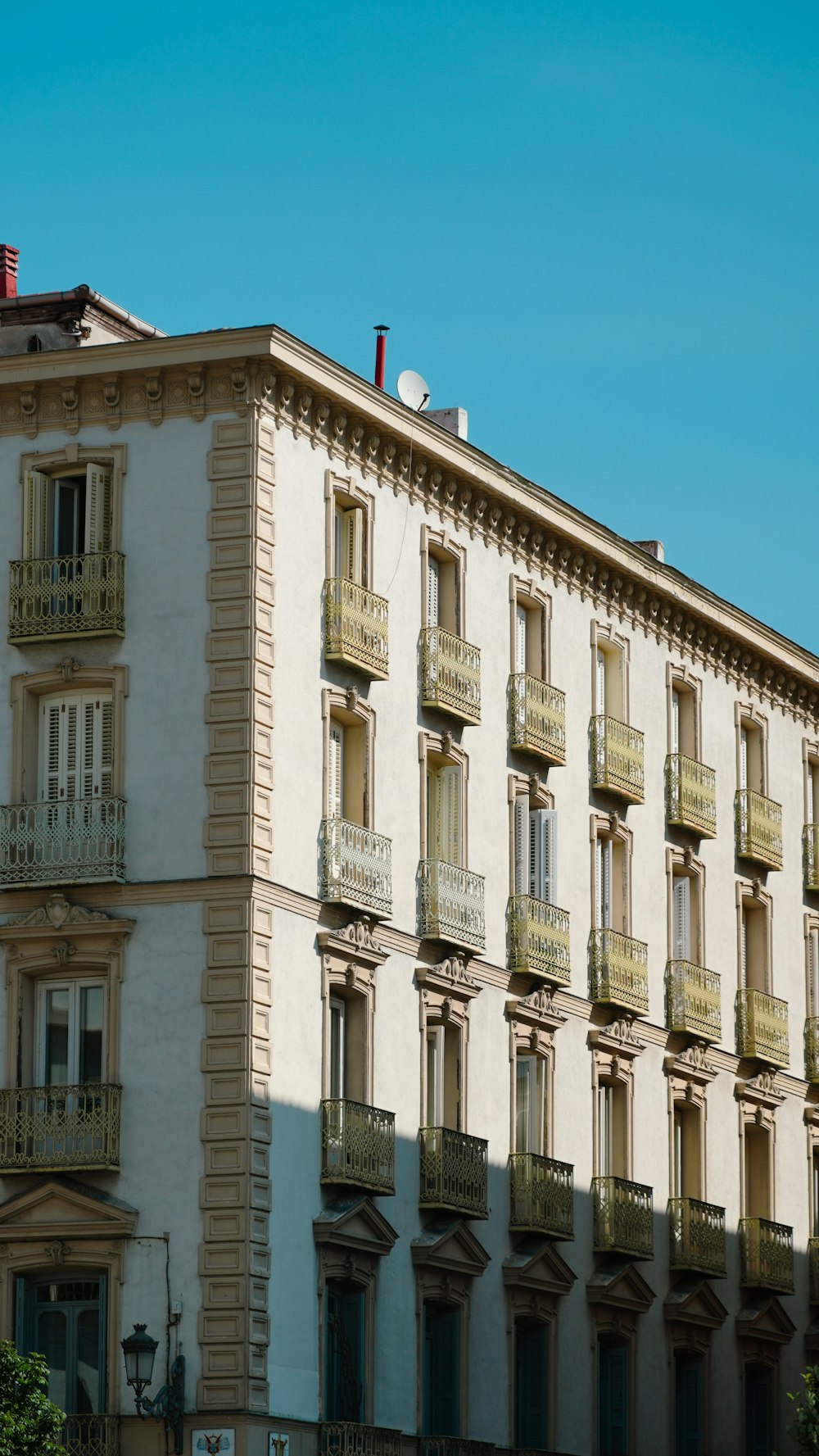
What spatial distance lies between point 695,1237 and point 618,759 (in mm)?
9392

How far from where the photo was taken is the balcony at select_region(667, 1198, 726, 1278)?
204 ft

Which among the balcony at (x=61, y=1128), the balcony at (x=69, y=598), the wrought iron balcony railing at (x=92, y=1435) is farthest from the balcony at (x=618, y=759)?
the wrought iron balcony railing at (x=92, y=1435)

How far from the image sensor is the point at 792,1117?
69312 millimetres

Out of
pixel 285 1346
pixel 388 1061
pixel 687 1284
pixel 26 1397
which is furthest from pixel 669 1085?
pixel 26 1397

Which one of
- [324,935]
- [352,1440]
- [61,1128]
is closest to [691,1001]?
[324,935]

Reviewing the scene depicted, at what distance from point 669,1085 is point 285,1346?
16.4m

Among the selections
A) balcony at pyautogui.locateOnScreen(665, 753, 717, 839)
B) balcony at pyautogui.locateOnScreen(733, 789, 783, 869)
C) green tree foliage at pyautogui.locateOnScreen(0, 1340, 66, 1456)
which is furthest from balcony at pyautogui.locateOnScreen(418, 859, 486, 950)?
balcony at pyautogui.locateOnScreen(733, 789, 783, 869)

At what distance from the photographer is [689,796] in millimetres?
64938

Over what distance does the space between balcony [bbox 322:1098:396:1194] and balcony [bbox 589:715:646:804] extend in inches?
451

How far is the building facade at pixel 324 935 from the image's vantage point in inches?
1927

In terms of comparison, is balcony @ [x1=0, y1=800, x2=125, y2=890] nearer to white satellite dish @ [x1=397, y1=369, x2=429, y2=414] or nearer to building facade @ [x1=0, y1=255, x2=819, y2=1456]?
building facade @ [x1=0, y1=255, x2=819, y2=1456]

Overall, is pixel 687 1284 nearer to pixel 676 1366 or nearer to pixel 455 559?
pixel 676 1366

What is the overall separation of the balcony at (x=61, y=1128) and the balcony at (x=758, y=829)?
72.0 feet

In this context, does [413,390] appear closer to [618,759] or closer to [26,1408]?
[618,759]
